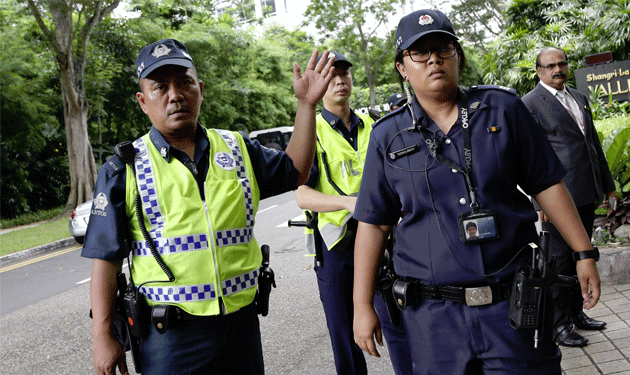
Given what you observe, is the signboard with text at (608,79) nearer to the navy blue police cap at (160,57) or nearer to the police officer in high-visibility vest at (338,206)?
the police officer in high-visibility vest at (338,206)

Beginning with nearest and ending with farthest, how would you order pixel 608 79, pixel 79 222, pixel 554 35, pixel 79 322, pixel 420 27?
1. pixel 420 27
2. pixel 79 322
3. pixel 608 79
4. pixel 79 222
5. pixel 554 35

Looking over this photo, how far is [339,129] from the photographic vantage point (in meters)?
3.58

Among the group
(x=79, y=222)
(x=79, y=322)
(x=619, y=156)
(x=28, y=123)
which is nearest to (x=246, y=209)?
(x=79, y=322)

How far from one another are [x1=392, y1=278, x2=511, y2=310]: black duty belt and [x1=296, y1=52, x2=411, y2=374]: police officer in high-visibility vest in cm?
99

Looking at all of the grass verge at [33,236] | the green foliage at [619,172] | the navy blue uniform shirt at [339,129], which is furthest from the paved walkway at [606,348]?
the grass verge at [33,236]

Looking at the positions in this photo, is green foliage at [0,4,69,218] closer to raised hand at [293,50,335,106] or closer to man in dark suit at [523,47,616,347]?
man in dark suit at [523,47,616,347]

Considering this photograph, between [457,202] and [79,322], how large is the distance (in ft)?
16.9

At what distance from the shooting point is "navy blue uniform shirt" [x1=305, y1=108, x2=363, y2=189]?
3.50 meters

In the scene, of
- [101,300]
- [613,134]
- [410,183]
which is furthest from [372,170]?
[613,134]

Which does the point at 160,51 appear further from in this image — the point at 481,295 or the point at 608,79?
the point at 608,79

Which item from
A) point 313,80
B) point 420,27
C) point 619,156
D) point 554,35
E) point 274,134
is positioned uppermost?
point 420,27

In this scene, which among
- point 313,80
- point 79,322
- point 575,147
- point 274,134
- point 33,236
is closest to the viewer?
point 313,80

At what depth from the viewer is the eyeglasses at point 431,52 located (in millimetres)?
2234

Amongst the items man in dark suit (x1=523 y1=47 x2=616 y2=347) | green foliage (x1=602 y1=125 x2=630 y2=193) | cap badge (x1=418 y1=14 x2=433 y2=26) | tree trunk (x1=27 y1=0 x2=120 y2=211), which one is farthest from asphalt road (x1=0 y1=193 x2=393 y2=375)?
tree trunk (x1=27 y1=0 x2=120 y2=211)
